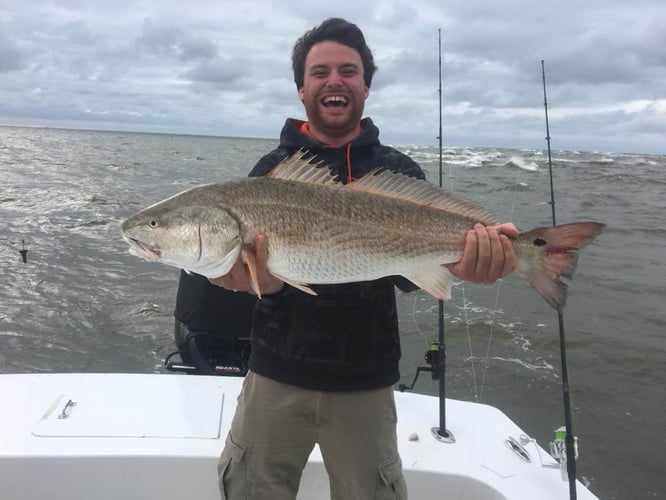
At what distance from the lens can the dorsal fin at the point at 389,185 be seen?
2.76 m

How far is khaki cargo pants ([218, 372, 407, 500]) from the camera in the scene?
109 inches

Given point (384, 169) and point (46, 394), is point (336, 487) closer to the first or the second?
point (384, 169)

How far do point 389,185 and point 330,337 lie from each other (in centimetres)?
88

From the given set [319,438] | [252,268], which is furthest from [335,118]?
[319,438]

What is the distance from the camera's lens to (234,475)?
2.81 m

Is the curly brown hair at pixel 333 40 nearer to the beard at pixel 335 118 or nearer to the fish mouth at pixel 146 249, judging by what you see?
the beard at pixel 335 118

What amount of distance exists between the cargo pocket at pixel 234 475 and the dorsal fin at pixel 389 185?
1493mm

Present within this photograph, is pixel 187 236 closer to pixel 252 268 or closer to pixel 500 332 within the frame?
pixel 252 268

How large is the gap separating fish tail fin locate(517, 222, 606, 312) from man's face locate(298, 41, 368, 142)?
1.20 meters

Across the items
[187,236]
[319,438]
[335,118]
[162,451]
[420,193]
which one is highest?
[335,118]

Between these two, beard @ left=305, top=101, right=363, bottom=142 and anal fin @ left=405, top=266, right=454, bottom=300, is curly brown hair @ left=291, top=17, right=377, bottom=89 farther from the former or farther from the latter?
anal fin @ left=405, top=266, right=454, bottom=300

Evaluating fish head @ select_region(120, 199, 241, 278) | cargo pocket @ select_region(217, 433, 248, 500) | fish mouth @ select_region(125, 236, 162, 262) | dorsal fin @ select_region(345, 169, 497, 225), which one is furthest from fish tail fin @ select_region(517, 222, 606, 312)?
fish mouth @ select_region(125, 236, 162, 262)

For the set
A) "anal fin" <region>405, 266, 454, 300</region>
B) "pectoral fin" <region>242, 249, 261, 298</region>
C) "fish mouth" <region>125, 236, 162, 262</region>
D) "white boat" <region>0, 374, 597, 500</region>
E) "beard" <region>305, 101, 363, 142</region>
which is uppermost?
"beard" <region>305, 101, 363, 142</region>

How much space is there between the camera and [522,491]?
327 cm
